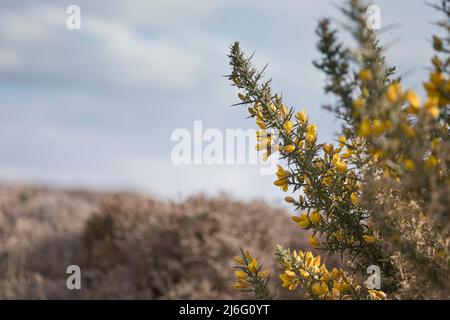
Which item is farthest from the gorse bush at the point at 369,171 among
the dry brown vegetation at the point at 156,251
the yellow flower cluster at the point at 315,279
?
the dry brown vegetation at the point at 156,251

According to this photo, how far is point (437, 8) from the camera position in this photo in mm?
2021

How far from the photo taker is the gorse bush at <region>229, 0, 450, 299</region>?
6.15 feet

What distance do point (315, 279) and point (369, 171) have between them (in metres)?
0.64

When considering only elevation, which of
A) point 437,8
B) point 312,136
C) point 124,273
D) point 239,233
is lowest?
point 124,273

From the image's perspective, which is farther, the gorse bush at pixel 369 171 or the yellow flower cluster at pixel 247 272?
the yellow flower cluster at pixel 247 272

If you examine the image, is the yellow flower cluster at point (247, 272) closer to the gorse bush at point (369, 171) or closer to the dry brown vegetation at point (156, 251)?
the gorse bush at point (369, 171)

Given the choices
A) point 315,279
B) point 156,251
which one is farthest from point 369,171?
point 156,251

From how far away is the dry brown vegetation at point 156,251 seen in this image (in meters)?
6.59

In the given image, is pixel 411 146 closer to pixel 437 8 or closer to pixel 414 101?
pixel 414 101

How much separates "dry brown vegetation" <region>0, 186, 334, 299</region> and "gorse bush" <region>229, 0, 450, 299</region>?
3.32 metres

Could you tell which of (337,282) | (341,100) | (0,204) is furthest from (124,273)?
(0,204)

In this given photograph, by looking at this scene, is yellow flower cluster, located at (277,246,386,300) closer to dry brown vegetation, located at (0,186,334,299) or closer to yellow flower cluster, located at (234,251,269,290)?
yellow flower cluster, located at (234,251,269,290)

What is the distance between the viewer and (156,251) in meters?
7.24

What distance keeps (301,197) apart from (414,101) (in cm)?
A: 105
